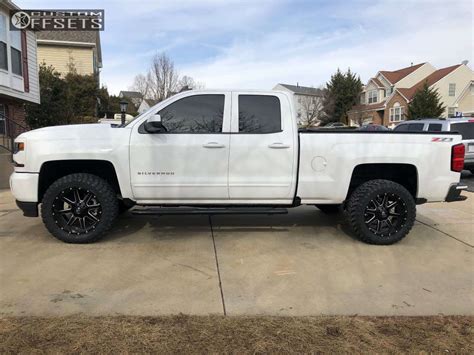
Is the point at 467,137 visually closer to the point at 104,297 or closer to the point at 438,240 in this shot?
the point at 438,240

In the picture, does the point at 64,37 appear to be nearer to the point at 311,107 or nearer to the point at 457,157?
the point at 457,157

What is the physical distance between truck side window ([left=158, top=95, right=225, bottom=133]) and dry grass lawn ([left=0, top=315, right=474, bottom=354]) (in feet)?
8.53

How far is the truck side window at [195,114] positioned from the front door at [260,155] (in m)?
0.22

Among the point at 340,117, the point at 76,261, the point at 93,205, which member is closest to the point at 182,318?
the point at 76,261

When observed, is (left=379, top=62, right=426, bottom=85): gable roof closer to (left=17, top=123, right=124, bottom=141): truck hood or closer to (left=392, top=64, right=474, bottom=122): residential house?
(left=392, top=64, right=474, bottom=122): residential house

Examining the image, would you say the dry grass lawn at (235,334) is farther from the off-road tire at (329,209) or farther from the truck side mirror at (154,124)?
the off-road tire at (329,209)

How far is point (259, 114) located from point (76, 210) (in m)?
2.65

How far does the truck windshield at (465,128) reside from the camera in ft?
40.0

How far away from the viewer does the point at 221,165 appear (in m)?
5.28

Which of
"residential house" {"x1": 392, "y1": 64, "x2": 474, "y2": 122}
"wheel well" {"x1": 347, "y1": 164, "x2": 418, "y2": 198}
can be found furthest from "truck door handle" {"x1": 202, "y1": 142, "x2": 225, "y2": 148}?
"residential house" {"x1": 392, "y1": 64, "x2": 474, "y2": 122}

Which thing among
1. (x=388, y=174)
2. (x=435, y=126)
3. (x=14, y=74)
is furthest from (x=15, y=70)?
(x=388, y=174)

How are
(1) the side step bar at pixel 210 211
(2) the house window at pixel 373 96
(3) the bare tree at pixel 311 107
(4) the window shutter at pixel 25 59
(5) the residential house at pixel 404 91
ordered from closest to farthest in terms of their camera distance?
(1) the side step bar at pixel 210 211 → (4) the window shutter at pixel 25 59 → (5) the residential house at pixel 404 91 → (2) the house window at pixel 373 96 → (3) the bare tree at pixel 311 107

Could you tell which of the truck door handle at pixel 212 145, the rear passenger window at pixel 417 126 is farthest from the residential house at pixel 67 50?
the truck door handle at pixel 212 145

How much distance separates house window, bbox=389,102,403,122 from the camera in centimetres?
4856
